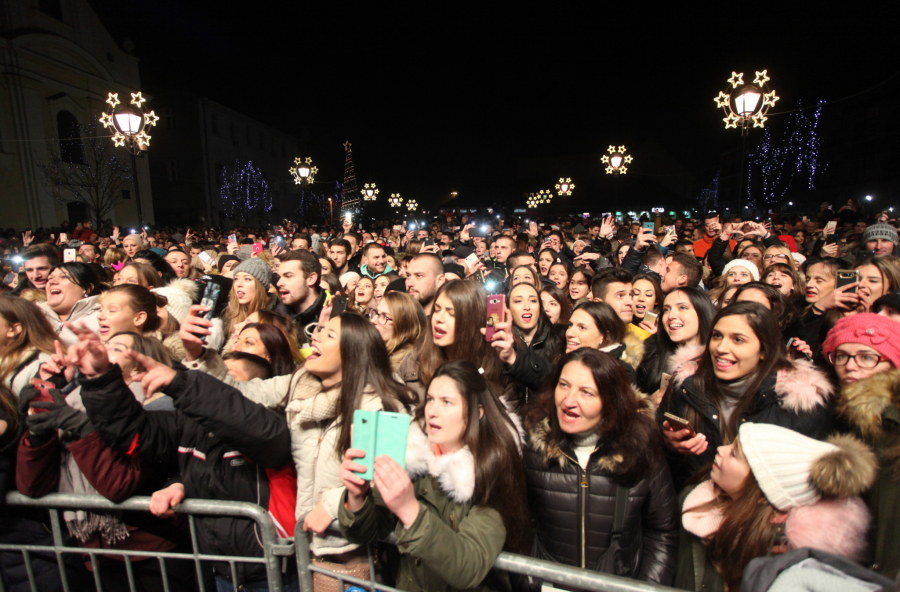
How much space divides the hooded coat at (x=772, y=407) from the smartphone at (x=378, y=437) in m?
1.63

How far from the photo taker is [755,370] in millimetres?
2781

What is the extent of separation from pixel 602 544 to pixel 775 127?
4272 centimetres

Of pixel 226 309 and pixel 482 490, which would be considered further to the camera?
pixel 226 309

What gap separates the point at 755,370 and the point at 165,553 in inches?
133

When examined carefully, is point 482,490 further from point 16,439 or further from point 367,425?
point 16,439

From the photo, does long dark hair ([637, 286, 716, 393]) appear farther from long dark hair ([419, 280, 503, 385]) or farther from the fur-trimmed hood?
long dark hair ([419, 280, 503, 385])

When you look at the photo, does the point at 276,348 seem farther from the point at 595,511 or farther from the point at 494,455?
the point at 595,511

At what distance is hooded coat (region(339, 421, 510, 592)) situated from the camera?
5.86 feet

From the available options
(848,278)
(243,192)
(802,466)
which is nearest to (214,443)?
(802,466)

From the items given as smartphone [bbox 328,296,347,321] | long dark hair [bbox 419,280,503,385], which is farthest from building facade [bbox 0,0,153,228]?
long dark hair [bbox 419,280,503,385]

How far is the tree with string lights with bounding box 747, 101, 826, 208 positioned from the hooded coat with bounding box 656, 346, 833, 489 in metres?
39.0

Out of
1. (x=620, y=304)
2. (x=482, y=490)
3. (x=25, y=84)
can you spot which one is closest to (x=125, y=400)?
(x=482, y=490)

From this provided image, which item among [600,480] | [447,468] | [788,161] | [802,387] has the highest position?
→ [788,161]

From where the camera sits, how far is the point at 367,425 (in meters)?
1.67
